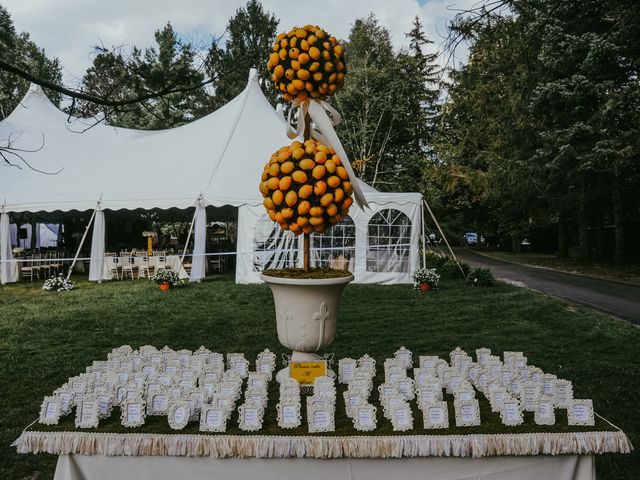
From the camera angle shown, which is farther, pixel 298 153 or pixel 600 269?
pixel 600 269

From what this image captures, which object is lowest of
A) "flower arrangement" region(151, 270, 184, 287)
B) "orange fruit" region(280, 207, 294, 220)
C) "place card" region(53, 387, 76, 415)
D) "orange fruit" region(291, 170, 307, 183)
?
"flower arrangement" region(151, 270, 184, 287)

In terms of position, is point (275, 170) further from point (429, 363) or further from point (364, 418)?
point (429, 363)

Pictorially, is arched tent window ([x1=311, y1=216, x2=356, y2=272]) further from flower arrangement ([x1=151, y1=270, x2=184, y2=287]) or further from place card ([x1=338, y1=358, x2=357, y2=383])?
place card ([x1=338, y1=358, x2=357, y2=383])

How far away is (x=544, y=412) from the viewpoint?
2.14 meters

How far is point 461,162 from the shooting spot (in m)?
23.9

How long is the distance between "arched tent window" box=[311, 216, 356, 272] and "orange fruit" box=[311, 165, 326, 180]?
32.0 feet

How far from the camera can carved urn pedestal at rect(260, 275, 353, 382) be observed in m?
2.44

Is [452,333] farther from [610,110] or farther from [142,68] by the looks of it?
[610,110]

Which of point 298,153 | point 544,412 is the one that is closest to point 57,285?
point 298,153

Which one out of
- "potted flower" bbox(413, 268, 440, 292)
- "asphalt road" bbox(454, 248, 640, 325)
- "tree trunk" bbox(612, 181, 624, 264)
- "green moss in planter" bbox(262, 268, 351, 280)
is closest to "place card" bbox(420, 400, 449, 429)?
"green moss in planter" bbox(262, 268, 351, 280)

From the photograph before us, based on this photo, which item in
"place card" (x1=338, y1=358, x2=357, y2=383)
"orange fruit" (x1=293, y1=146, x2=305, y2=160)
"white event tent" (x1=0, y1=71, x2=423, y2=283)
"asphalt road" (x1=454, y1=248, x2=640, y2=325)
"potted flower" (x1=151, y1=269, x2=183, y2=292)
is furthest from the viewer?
"white event tent" (x1=0, y1=71, x2=423, y2=283)

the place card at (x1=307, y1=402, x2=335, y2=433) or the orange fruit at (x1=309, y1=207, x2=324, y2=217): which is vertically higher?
the orange fruit at (x1=309, y1=207, x2=324, y2=217)

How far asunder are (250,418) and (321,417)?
1.00ft

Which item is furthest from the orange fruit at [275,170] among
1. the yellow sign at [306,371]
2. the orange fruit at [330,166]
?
the yellow sign at [306,371]
